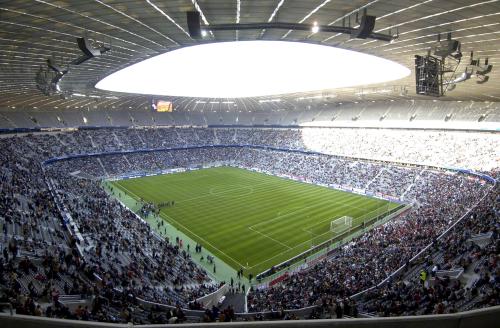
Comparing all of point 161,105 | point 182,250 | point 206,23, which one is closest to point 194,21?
point 206,23

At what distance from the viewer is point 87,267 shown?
54.6 ft

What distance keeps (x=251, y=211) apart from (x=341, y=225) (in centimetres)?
1057

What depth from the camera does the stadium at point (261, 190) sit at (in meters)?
12.6

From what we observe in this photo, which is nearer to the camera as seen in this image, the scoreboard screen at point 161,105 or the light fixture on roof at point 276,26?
the light fixture on roof at point 276,26

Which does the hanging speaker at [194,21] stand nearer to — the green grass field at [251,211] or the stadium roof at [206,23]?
the stadium roof at [206,23]

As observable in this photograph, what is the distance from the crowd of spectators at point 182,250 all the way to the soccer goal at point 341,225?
3.99 meters

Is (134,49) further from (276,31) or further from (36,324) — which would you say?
(36,324)

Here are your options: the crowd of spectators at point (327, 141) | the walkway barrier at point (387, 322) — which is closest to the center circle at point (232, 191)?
the crowd of spectators at point (327, 141)

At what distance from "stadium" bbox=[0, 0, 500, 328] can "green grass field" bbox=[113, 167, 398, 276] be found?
29 cm

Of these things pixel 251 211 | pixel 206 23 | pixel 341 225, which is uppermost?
pixel 206 23

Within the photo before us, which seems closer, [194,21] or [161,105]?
[194,21]

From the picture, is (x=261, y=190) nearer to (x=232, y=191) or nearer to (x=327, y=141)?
(x=232, y=191)

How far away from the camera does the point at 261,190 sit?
1930 inches

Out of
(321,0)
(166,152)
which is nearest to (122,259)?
(321,0)
